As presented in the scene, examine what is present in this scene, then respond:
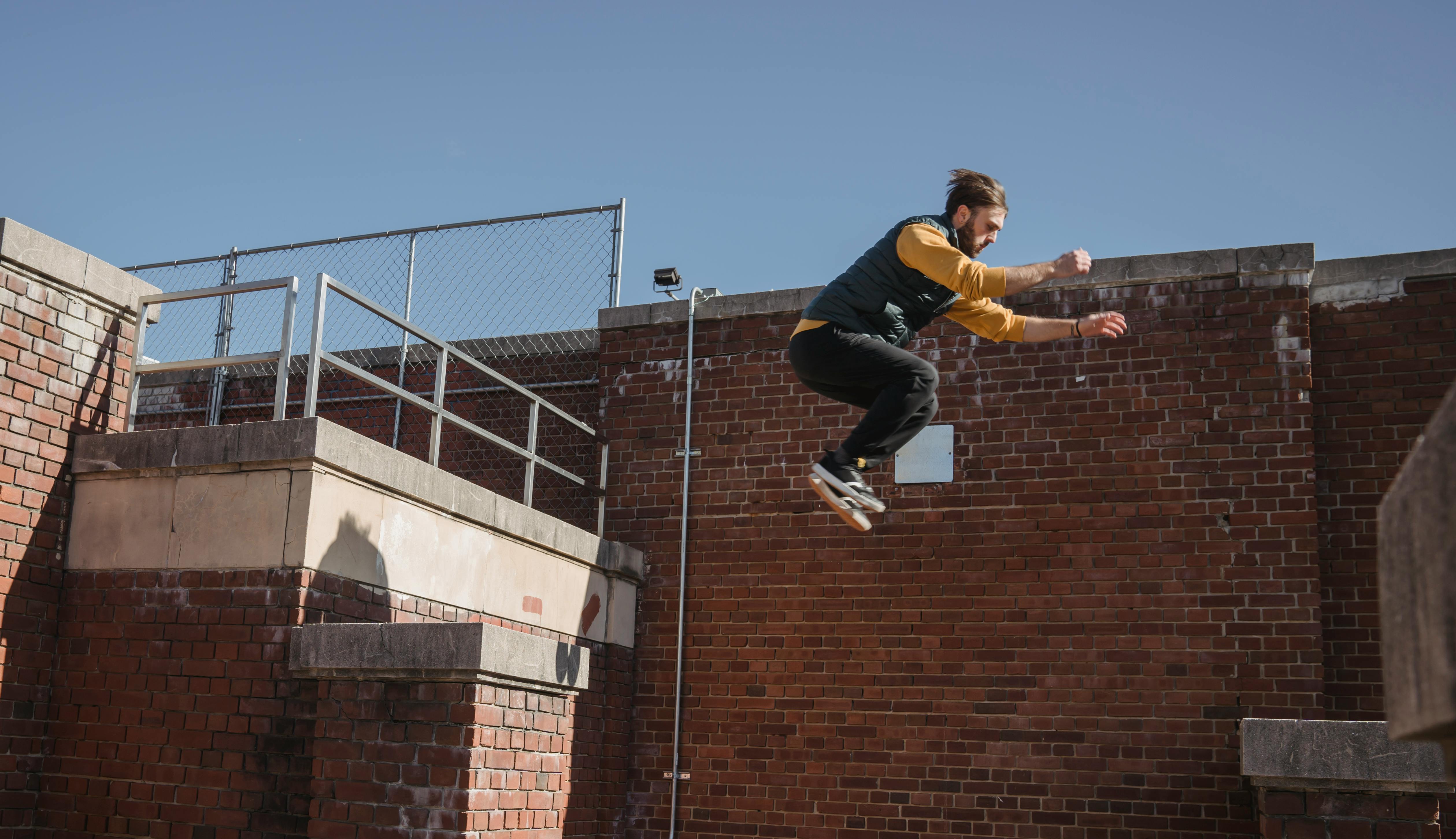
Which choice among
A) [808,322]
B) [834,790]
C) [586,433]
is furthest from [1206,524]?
[586,433]

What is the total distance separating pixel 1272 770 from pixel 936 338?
384 cm

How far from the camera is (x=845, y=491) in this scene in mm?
5266

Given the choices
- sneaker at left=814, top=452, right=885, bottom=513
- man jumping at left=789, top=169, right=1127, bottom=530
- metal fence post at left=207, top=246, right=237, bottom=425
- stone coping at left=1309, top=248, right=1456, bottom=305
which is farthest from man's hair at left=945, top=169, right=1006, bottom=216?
metal fence post at left=207, top=246, right=237, bottom=425

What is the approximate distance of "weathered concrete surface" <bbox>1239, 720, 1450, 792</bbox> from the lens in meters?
5.21

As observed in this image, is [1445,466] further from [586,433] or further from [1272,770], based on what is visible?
[586,433]

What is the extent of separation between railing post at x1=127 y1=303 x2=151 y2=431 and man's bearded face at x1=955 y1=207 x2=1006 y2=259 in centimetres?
440

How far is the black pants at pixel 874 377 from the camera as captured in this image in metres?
5.29

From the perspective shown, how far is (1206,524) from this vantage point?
25.1 ft

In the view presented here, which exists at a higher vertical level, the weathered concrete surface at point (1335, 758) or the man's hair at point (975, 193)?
the man's hair at point (975, 193)

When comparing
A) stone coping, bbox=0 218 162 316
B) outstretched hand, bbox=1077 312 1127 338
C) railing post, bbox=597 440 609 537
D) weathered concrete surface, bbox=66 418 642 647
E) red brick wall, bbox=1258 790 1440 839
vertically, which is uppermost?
stone coping, bbox=0 218 162 316

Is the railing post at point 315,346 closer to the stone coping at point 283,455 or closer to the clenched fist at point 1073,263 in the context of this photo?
the stone coping at point 283,455

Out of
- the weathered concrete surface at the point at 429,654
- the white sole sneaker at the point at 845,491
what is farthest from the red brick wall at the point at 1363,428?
the weathered concrete surface at the point at 429,654

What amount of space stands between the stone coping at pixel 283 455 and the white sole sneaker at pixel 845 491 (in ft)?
7.42

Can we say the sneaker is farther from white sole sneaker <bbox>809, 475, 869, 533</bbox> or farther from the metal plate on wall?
the metal plate on wall
